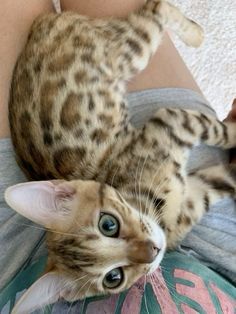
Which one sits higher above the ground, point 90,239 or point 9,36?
point 9,36

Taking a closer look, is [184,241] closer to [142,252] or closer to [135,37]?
[142,252]

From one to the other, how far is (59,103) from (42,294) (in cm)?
44

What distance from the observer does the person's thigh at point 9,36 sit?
48.0 inches

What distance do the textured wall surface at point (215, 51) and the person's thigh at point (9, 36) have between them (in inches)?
28.8

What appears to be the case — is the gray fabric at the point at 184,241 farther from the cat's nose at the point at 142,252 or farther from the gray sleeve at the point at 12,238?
the cat's nose at the point at 142,252

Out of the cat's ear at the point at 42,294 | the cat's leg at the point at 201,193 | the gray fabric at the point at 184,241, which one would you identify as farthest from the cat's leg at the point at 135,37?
the cat's ear at the point at 42,294

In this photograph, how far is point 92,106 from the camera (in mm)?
1227

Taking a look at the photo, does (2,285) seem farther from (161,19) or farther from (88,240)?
(161,19)

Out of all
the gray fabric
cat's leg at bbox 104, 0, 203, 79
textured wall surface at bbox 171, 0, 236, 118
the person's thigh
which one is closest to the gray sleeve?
the gray fabric

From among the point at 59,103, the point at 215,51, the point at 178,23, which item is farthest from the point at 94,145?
the point at 215,51

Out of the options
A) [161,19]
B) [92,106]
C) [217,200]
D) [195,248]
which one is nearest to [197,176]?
[217,200]

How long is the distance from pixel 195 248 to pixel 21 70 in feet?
1.90

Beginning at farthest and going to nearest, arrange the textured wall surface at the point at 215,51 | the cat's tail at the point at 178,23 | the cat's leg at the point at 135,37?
the textured wall surface at the point at 215,51 → the cat's tail at the point at 178,23 → the cat's leg at the point at 135,37

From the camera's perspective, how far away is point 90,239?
1.05 metres
